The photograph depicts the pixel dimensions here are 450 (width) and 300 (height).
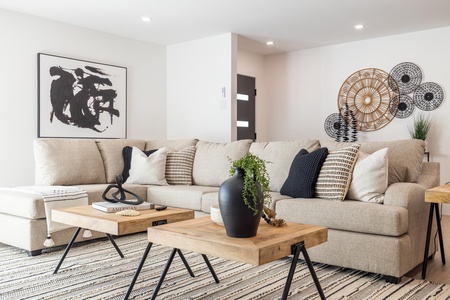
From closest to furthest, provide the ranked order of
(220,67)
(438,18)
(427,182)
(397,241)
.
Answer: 1. (397,241)
2. (427,182)
3. (438,18)
4. (220,67)

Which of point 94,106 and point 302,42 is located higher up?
point 302,42

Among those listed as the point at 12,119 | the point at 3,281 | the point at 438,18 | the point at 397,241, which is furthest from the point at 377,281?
the point at 12,119

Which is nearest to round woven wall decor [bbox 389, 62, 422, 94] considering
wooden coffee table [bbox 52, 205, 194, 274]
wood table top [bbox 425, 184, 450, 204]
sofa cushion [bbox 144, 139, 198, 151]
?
sofa cushion [bbox 144, 139, 198, 151]

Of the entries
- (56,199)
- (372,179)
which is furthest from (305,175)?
(56,199)

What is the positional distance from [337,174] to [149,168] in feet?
6.72

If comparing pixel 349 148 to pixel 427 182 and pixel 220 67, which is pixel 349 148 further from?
pixel 220 67

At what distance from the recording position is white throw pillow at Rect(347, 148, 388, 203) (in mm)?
2895

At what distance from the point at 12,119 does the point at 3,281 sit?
246cm

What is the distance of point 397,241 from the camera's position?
2.56 metres

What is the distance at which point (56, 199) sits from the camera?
10.9 ft

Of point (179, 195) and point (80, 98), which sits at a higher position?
point (80, 98)

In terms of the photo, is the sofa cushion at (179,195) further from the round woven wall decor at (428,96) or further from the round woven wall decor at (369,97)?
the round woven wall decor at (428,96)

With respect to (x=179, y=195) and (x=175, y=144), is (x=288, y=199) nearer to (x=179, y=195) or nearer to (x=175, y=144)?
(x=179, y=195)

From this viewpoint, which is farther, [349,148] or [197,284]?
[349,148]
